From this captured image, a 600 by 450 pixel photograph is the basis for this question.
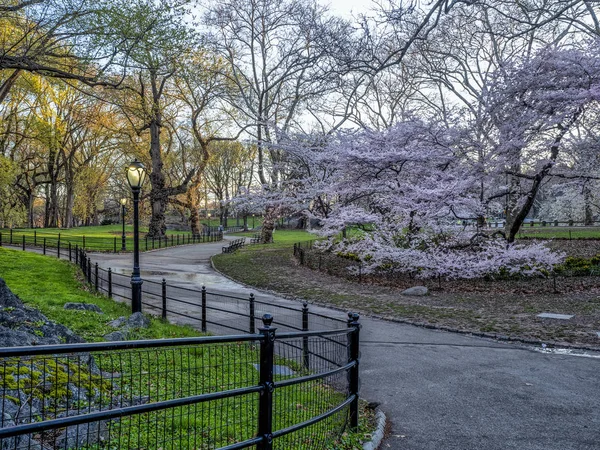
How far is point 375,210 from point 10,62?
15.2 m

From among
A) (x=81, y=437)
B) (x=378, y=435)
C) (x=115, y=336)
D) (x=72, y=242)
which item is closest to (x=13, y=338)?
(x=81, y=437)

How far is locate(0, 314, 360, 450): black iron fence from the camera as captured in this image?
2.62 metres

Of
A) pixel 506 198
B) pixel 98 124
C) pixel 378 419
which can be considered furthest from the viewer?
pixel 98 124

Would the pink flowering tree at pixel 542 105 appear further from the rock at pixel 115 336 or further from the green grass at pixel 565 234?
the rock at pixel 115 336

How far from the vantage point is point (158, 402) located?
253 cm

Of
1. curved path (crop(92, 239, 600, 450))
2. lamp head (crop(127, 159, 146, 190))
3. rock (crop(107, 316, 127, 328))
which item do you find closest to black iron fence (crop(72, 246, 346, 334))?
rock (crop(107, 316, 127, 328))

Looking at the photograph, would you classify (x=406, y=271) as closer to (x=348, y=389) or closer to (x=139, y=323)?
(x=139, y=323)

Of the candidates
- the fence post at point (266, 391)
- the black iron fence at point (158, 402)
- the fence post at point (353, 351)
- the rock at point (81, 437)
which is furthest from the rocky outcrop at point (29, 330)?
the fence post at point (353, 351)

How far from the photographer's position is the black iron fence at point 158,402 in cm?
262

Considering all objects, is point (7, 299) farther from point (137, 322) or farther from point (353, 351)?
point (353, 351)

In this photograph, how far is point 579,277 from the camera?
17500mm

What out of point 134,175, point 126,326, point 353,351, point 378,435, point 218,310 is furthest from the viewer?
point 134,175

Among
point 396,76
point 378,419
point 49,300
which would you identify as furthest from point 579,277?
point 396,76

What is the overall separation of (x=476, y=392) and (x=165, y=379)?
493 cm
